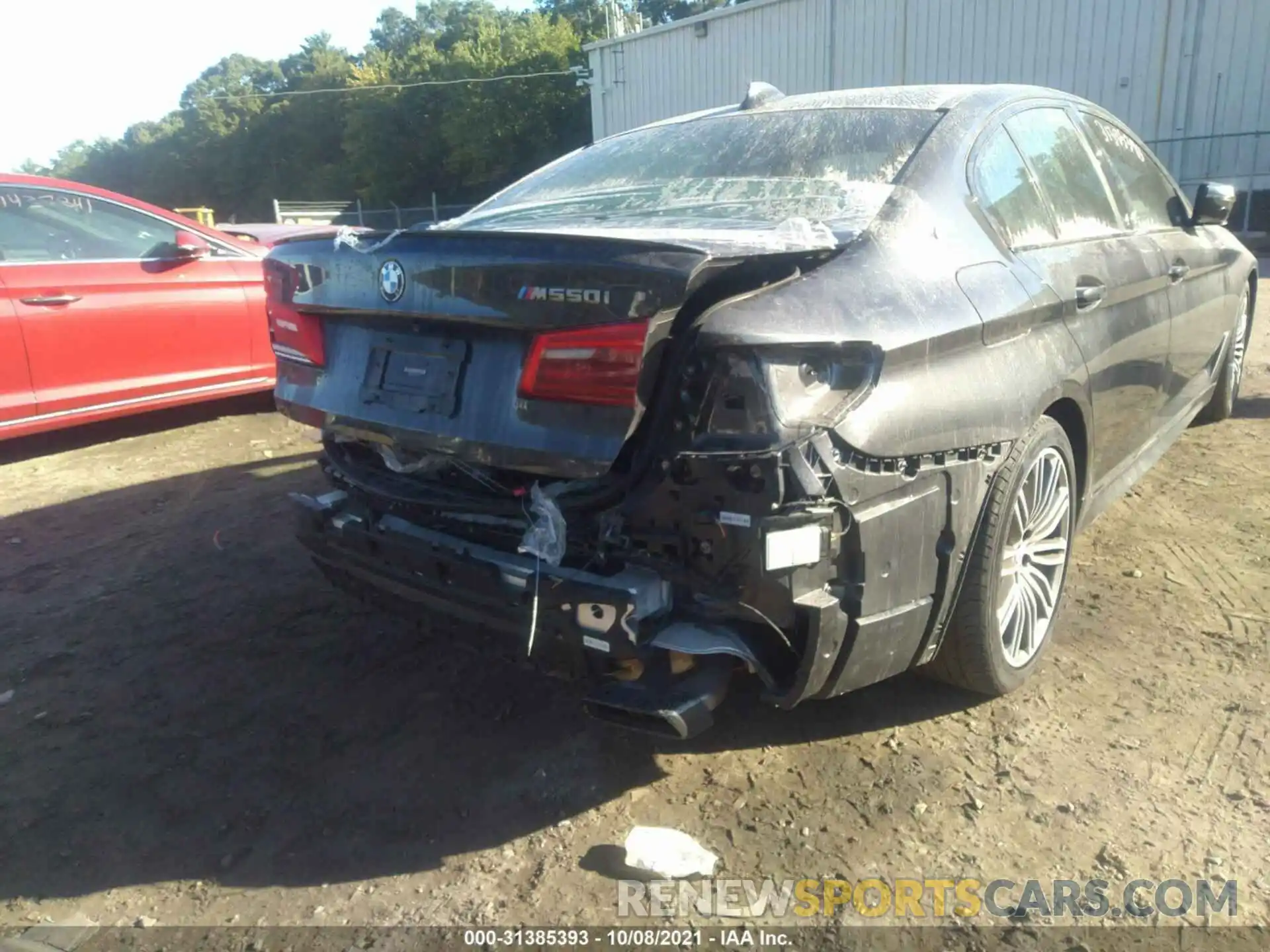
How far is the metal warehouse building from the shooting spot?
59.1ft

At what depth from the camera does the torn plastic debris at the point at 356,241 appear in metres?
2.62

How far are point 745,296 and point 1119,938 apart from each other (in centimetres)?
157

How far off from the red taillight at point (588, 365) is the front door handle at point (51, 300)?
13.9 ft

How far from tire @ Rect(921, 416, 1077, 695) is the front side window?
5164 millimetres

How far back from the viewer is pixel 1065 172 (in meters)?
3.42

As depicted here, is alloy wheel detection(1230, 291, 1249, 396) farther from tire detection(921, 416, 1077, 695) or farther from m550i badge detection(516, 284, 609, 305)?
m550i badge detection(516, 284, 609, 305)

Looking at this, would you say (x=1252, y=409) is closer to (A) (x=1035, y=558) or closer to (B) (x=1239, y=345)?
(B) (x=1239, y=345)

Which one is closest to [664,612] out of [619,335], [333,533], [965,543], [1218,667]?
[619,335]

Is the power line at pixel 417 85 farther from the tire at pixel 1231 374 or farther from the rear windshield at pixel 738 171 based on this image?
the rear windshield at pixel 738 171

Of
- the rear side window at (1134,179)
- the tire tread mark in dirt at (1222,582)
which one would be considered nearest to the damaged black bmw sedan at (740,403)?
the rear side window at (1134,179)

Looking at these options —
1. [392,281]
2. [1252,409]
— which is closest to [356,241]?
[392,281]

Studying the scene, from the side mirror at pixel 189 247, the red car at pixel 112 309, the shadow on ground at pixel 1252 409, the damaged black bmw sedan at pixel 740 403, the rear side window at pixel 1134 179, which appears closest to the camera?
the damaged black bmw sedan at pixel 740 403

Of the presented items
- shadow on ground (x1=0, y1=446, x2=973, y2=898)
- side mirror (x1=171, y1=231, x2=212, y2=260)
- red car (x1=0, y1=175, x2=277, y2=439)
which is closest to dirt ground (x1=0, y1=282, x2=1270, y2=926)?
shadow on ground (x1=0, y1=446, x2=973, y2=898)

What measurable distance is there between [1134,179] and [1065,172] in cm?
77
